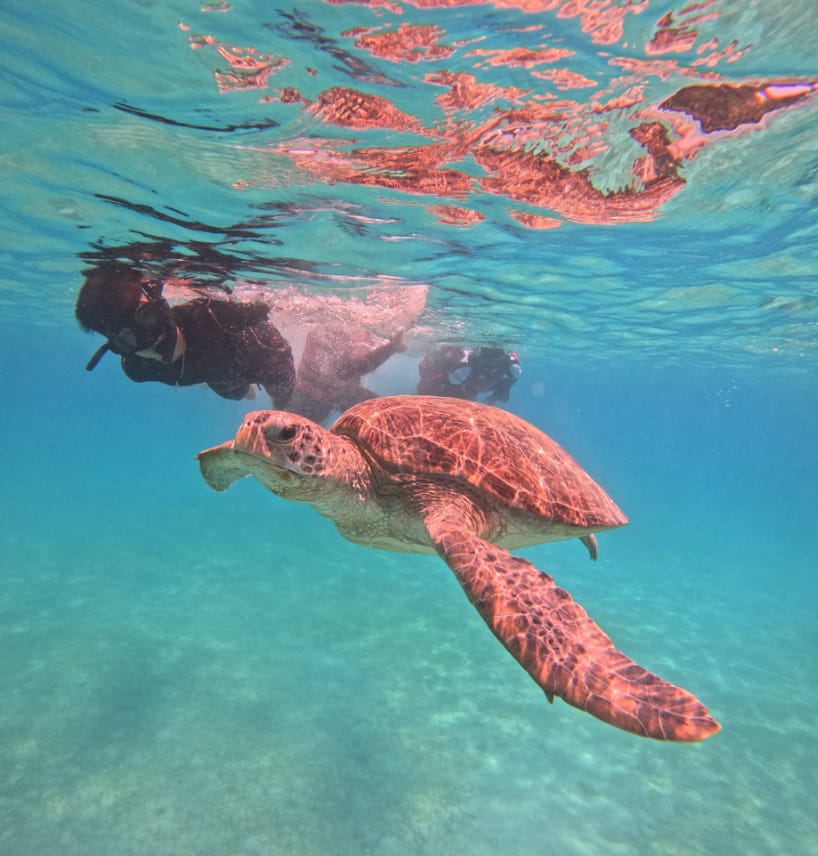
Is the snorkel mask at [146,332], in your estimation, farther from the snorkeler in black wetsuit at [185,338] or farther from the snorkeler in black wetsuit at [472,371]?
the snorkeler in black wetsuit at [472,371]

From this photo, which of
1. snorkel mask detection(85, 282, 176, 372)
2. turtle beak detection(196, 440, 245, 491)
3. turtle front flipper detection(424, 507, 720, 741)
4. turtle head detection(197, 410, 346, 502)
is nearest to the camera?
turtle front flipper detection(424, 507, 720, 741)

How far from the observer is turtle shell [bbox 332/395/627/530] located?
374 centimetres

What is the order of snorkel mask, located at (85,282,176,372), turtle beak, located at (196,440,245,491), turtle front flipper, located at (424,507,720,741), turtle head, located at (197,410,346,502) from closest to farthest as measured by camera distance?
turtle front flipper, located at (424,507,720,741) → turtle head, located at (197,410,346,502) → turtle beak, located at (196,440,245,491) → snorkel mask, located at (85,282,176,372)

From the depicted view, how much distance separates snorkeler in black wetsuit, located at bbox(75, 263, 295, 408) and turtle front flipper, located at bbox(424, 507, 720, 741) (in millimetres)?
6117

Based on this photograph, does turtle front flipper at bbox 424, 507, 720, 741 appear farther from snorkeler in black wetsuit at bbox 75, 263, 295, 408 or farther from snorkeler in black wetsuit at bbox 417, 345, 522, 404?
snorkeler in black wetsuit at bbox 417, 345, 522, 404

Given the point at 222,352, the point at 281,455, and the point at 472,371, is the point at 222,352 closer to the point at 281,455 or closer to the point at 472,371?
the point at 281,455

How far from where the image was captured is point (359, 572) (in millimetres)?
14859

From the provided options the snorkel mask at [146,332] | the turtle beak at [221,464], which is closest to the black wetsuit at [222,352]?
the snorkel mask at [146,332]

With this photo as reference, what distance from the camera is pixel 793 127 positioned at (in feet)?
19.4

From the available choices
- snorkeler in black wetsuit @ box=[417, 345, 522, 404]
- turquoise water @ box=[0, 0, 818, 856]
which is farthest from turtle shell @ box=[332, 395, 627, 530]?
snorkeler in black wetsuit @ box=[417, 345, 522, 404]

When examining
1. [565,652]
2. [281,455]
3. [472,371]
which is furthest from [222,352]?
[472,371]

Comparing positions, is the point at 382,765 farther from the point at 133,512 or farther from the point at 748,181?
the point at 133,512

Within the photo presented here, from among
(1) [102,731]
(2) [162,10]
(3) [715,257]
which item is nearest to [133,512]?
(1) [102,731]

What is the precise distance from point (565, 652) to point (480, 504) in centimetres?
175
